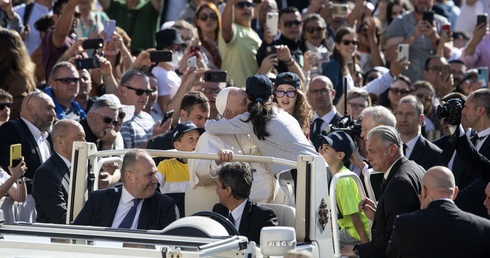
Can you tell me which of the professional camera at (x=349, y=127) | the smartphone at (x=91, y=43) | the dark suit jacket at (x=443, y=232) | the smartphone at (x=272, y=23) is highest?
the smartphone at (x=272, y=23)

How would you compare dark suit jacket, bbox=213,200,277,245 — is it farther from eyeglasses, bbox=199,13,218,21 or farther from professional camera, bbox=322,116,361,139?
eyeglasses, bbox=199,13,218,21

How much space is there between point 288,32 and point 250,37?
0.51 m

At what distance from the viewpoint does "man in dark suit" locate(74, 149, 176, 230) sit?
8.05 meters

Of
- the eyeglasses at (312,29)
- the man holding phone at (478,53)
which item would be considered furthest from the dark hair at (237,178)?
the man holding phone at (478,53)

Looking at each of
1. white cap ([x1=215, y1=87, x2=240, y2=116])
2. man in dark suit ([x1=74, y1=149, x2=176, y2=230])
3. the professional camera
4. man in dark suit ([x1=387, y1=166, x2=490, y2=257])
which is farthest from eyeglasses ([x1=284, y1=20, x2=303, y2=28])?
man in dark suit ([x1=387, y1=166, x2=490, y2=257])

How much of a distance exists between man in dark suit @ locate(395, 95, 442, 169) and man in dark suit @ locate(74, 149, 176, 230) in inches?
131

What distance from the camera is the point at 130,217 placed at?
8.05 m

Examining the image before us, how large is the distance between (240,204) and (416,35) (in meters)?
8.88

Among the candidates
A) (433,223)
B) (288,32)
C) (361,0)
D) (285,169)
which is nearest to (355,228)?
(285,169)

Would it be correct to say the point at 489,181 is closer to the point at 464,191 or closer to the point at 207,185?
the point at 464,191

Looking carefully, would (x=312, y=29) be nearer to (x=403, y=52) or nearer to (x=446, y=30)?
(x=403, y=52)

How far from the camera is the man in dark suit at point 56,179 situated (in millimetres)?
9258

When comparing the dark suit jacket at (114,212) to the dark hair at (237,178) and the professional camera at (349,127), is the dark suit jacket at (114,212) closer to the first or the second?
the dark hair at (237,178)

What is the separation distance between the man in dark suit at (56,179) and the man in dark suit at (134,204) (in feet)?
3.72
